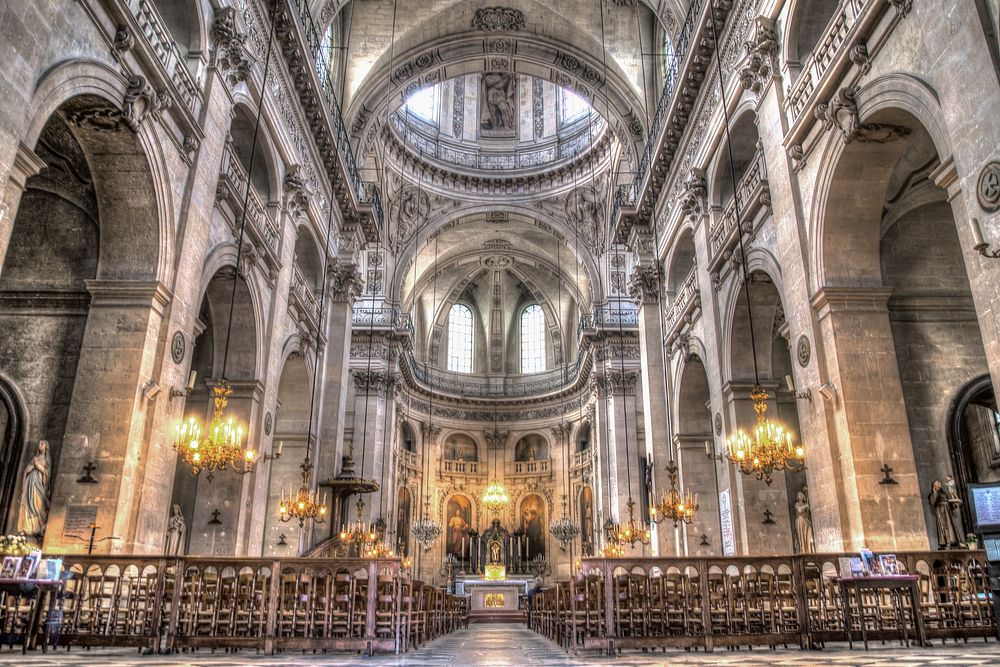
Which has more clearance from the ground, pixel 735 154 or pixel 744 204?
pixel 735 154

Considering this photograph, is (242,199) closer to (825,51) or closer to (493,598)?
(825,51)

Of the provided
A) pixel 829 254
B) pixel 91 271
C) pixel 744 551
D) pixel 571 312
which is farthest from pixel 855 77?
pixel 571 312

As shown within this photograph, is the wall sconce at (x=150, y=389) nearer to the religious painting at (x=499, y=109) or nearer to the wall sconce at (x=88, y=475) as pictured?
the wall sconce at (x=88, y=475)

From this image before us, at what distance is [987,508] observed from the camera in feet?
21.8

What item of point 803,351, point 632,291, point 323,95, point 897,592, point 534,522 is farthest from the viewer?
point 534,522

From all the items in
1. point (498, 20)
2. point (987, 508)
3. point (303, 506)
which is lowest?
point (987, 508)

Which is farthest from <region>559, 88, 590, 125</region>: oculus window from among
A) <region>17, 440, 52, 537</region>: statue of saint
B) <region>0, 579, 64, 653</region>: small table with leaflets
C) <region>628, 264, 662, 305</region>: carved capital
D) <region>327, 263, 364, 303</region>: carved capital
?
<region>0, 579, 64, 653</region>: small table with leaflets

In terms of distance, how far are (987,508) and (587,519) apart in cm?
2565

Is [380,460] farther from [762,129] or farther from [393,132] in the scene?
[762,129]

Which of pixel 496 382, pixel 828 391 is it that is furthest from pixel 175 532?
pixel 496 382

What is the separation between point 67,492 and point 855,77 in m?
10.3

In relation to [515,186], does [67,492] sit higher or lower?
lower

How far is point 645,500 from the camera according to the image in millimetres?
23359

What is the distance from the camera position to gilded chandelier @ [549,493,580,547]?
30766mm
